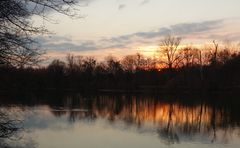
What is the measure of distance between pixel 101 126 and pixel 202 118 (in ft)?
29.7

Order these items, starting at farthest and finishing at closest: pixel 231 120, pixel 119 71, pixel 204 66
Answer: pixel 119 71, pixel 204 66, pixel 231 120

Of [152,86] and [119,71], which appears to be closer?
[152,86]

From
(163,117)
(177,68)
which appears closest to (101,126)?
(163,117)

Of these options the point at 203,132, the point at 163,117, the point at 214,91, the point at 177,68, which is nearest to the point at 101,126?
the point at 203,132

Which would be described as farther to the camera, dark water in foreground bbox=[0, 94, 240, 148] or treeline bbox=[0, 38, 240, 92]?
treeline bbox=[0, 38, 240, 92]

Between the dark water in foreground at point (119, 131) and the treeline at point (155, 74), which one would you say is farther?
the treeline at point (155, 74)

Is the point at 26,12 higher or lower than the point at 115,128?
higher

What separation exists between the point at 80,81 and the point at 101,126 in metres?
63.2

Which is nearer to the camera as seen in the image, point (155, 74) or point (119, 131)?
point (119, 131)

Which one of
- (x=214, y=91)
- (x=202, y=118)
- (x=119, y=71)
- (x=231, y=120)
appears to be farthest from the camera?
(x=119, y=71)

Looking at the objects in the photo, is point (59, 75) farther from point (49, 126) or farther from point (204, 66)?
point (49, 126)

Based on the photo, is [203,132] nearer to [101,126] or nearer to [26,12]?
[101,126]

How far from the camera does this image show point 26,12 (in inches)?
286

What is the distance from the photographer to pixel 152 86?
78.6 meters
